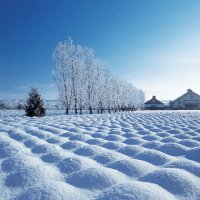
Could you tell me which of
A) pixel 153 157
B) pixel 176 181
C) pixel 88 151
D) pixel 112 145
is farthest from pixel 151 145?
pixel 176 181

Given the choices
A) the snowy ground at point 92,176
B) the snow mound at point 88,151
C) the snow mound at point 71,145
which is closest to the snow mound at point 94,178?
the snowy ground at point 92,176

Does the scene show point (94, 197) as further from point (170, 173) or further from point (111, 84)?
point (111, 84)

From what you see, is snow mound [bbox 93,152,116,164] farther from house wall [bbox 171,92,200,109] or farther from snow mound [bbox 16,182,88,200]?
house wall [bbox 171,92,200,109]

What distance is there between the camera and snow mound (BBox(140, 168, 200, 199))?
5.59 feet

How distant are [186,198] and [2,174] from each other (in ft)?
4.64

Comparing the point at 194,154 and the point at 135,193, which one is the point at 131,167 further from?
the point at 194,154

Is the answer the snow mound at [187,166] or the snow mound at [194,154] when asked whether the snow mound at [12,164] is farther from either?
the snow mound at [194,154]

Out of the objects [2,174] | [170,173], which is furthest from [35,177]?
[170,173]

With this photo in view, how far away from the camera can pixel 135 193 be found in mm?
1547

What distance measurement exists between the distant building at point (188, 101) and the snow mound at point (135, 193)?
171 ft

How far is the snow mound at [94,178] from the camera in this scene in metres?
1.79

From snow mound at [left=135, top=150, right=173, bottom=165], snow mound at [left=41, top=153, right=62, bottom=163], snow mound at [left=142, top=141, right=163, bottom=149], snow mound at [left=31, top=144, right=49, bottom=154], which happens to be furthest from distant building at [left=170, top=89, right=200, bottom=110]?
snow mound at [left=41, top=153, right=62, bottom=163]

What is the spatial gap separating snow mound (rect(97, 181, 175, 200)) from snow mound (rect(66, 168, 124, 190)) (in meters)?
0.14

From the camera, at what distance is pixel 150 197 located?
153cm
